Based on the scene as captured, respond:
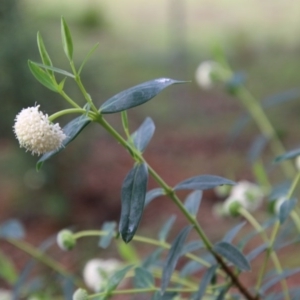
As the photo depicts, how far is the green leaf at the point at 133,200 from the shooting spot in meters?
0.32

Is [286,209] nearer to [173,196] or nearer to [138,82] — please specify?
[173,196]

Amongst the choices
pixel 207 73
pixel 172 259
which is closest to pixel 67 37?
pixel 172 259

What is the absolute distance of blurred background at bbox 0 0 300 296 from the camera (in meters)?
1.54

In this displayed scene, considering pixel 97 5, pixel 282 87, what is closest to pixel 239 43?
pixel 282 87

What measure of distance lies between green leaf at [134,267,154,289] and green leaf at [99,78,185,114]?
0.16 m

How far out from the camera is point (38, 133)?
300mm

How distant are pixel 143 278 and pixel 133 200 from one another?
112 mm

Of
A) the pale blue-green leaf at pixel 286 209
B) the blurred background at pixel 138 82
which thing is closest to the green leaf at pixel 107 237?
the pale blue-green leaf at pixel 286 209

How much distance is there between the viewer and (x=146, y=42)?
3.02 m

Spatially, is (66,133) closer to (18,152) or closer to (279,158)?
(279,158)

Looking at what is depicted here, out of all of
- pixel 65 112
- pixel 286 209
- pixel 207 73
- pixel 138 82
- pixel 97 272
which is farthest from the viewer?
pixel 138 82

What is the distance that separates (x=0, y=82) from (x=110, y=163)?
0.72 meters

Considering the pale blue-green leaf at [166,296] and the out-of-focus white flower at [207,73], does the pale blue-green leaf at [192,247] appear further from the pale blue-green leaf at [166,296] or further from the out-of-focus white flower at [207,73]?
the out-of-focus white flower at [207,73]

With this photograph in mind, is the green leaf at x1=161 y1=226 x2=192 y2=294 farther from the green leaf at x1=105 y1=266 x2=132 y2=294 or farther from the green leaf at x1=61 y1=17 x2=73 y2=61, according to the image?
the green leaf at x1=61 y1=17 x2=73 y2=61
